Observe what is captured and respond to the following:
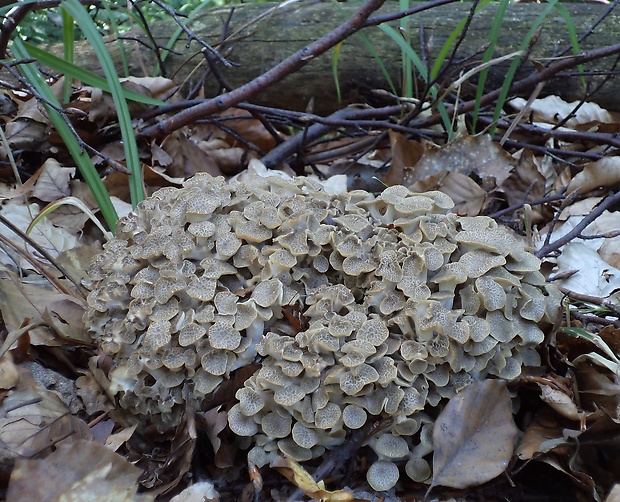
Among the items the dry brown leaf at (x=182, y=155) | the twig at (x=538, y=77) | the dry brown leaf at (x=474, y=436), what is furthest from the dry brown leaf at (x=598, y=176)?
the dry brown leaf at (x=182, y=155)

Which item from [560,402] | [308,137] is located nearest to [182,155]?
[308,137]

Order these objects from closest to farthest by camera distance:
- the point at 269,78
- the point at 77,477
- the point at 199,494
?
1. the point at 77,477
2. the point at 199,494
3. the point at 269,78

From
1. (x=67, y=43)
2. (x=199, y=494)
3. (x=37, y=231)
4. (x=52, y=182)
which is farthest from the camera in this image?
(x=67, y=43)

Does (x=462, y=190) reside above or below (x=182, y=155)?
below

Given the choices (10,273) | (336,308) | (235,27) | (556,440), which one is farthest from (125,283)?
(235,27)

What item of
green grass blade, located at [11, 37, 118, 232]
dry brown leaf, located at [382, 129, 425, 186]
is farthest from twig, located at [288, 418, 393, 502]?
dry brown leaf, located at [382, 129, 425, 186]

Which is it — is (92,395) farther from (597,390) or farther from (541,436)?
(597,390)

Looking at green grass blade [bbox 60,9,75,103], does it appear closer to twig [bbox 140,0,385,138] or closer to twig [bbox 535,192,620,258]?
twig [bbox 140,0,385,138]
